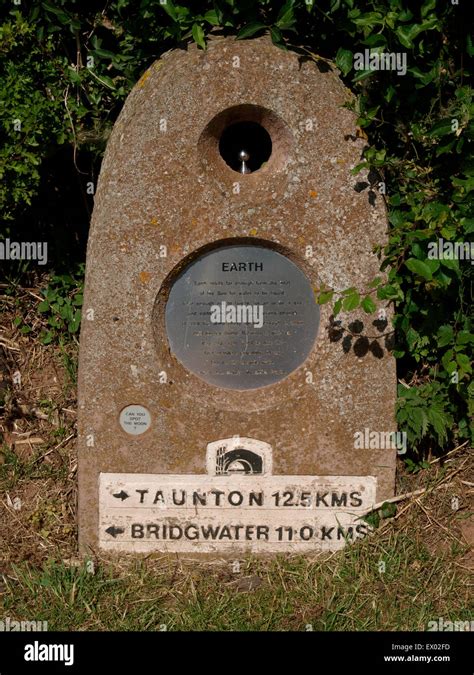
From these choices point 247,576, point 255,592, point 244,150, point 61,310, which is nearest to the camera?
point 255,592

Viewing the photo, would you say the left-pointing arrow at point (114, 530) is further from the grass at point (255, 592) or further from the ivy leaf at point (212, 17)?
the ivy leaf at point (212, 17)

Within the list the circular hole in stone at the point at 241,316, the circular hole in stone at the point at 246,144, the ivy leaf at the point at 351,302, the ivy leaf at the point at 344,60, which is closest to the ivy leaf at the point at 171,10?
the circular hole in stone at the point at 246,144

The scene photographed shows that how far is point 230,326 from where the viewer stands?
3518 mm

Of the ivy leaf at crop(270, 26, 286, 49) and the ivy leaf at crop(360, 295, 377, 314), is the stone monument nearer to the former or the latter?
the ivy leaf at crop(270, 26, 286, 49)

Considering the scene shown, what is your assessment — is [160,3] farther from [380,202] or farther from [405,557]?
[405,557]

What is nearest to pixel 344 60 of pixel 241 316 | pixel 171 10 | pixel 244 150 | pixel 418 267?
pixel 244 150

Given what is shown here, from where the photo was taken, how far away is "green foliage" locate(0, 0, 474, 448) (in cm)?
333

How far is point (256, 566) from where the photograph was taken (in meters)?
3.51

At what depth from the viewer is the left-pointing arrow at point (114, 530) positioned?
11.6ft

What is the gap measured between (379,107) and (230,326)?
1177 mm

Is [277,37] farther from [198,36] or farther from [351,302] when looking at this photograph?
[351,302]

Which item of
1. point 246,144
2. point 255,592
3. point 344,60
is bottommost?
point 255,592

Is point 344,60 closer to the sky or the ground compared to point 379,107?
closer to the sky

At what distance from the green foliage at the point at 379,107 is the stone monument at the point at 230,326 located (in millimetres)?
133
